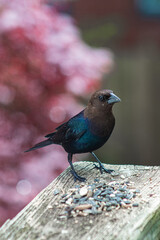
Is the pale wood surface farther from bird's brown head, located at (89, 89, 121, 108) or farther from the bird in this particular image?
bird's brown head, located at (89, 89, 121, 108)

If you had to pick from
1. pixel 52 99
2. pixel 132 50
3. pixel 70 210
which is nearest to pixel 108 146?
pixel 132 50

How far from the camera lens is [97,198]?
2.09 meters

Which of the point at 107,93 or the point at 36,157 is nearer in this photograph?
the point at 107,93

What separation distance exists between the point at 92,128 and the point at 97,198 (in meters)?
0.53

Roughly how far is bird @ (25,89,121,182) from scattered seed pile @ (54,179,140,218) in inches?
6.5

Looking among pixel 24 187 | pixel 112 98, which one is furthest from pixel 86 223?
pixel 24 187

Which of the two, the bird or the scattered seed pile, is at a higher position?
the bird

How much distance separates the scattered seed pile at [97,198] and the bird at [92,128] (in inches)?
6.5

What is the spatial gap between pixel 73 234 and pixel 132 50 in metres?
6.09

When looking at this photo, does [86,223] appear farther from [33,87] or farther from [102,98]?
[33,87]

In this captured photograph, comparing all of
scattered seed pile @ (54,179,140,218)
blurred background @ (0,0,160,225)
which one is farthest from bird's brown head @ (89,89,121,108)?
blurred background @ (0,0,160,225)

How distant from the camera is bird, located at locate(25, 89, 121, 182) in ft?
7.97

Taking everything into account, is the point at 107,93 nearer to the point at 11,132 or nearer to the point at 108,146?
the point at 11,132

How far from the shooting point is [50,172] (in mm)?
3855
